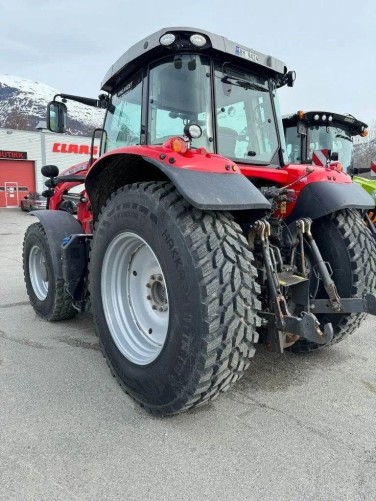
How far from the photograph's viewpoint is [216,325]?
214 cm

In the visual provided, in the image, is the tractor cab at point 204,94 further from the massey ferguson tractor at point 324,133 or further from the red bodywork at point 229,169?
the massey ferguson tractor at point 324,133

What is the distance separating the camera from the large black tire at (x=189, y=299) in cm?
216

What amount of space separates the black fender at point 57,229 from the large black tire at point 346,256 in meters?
2.37

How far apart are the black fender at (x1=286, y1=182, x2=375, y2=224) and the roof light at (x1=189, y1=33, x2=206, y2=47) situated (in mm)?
1248

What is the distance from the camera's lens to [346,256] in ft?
10.0

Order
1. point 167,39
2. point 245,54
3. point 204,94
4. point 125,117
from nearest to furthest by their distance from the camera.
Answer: point 167,39 → point 204,94 → point 245,54 → point 125,117

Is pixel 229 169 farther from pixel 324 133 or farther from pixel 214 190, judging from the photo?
pixel 324 133

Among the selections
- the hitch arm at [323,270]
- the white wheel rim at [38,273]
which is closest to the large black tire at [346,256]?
the hitch arm at [323,270]

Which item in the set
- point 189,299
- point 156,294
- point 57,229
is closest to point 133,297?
point 156,294

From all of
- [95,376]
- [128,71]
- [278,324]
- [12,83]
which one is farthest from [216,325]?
[12,83]

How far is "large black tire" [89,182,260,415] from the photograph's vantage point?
2.16 meters

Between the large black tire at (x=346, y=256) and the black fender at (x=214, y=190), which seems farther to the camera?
the large black tire at (x=346, y=256)

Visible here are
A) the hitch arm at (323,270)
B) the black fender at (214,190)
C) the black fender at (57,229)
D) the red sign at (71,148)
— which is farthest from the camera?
the red sign at (71,148)

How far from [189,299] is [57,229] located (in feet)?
7.88
